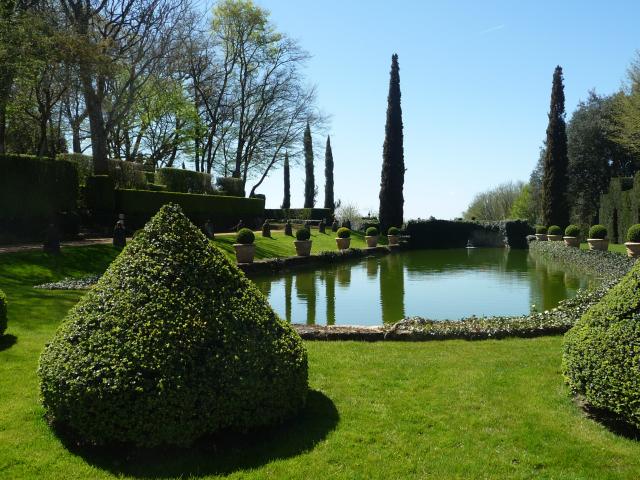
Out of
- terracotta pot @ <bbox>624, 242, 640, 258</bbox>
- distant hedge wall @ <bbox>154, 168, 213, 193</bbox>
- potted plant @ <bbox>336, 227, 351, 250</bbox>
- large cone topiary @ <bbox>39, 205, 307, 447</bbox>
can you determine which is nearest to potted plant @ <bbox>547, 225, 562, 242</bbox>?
terracotta pot @ <bbox>624, 242, 640, 258</bbox>

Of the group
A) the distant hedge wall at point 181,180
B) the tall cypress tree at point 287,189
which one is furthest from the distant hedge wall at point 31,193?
the tall cypress tree at point 287,189

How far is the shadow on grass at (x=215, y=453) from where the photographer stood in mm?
3607

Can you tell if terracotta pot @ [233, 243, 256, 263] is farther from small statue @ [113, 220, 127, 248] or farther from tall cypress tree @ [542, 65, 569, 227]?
tall cypress tree @ [542, 65, 569, 227]

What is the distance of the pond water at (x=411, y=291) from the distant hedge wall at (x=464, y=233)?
12026 mm

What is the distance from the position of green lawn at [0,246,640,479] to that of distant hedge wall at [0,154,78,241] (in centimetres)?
1366

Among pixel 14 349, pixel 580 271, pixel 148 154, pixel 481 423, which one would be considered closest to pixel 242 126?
pixel 148 154

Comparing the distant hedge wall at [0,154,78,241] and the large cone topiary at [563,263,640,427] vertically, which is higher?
the distant hedge wall at [0,154,78,241]

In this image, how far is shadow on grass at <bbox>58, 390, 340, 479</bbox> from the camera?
3607 mm

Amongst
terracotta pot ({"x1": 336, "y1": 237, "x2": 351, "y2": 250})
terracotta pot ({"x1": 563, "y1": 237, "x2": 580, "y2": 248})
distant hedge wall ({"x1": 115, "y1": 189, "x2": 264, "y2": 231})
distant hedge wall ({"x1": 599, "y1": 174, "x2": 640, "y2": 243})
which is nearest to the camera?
distant hedge wall ({"x1": 115, "y1": 189, "x2": 264, "y2": 231})

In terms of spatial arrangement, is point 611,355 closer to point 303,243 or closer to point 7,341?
point 7,341

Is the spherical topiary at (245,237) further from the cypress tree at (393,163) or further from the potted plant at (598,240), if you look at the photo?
the cypress tree at (393,163)

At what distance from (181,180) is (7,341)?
22.8m

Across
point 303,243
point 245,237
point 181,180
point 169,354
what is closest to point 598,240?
point 303,243

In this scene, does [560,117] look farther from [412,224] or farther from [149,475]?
[149,475]
